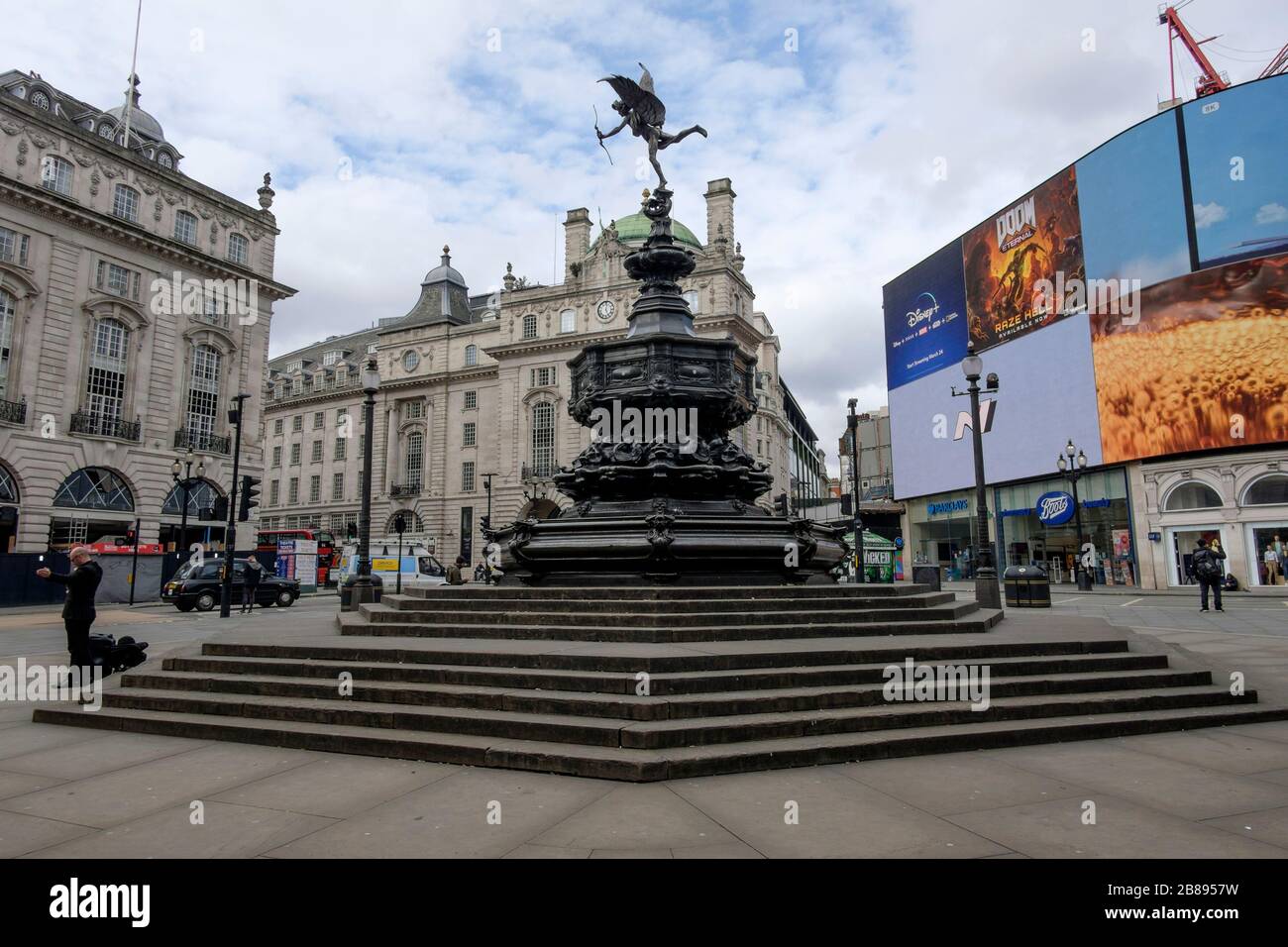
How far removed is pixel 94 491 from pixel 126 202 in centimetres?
1448

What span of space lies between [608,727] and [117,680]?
595cm

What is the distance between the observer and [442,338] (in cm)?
6975

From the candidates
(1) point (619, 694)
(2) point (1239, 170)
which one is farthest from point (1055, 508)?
(1) point (619, 694)

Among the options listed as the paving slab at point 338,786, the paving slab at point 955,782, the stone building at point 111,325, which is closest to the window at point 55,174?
the stone building at point 111,325

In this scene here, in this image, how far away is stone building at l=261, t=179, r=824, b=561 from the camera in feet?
195

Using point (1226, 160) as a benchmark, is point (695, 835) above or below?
below

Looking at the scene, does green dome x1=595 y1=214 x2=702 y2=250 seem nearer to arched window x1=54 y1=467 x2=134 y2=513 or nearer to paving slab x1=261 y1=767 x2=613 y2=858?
arched window x1=54 y1=467 x2=134 y2=513

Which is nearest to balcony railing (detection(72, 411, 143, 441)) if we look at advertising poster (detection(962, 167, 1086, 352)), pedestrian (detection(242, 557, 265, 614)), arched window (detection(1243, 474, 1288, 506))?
pedestrian (detection(242, 557, 265, 614))

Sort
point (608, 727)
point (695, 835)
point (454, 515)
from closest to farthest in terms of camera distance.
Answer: point (695, 835) < point (608, 727) < point (454, 515)

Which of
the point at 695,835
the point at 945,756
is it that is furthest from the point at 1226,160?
the point at 695,835

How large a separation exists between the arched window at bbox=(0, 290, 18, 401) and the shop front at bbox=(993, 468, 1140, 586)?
4554cm

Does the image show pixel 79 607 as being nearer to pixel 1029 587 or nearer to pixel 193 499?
pixel 1029 587

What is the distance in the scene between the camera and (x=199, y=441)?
4006 centimetres
